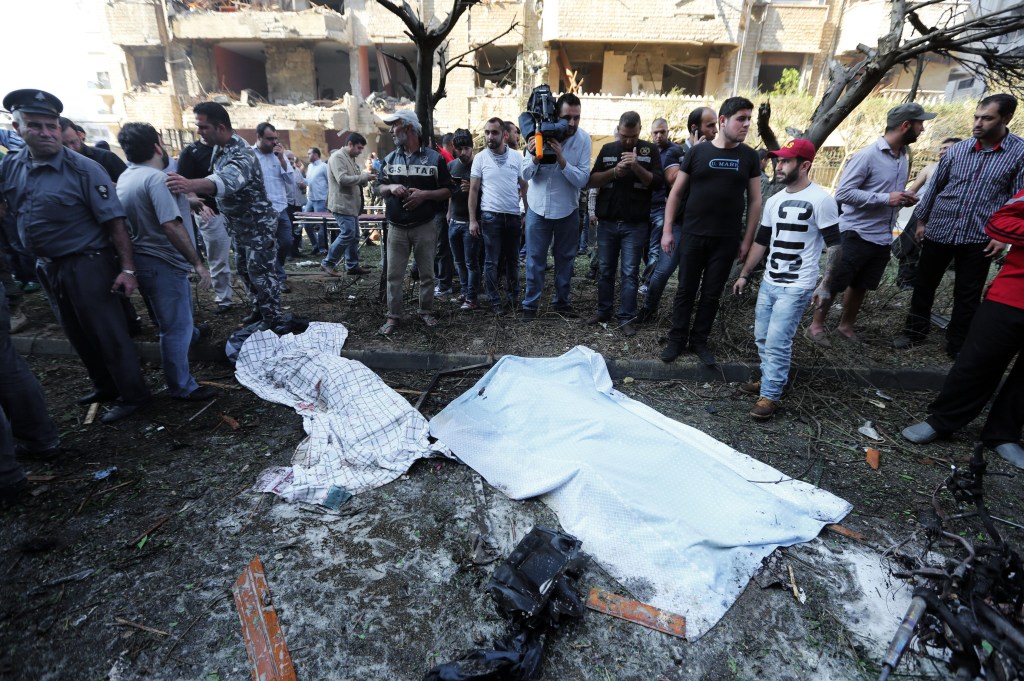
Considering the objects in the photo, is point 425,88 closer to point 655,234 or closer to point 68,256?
point 655,234

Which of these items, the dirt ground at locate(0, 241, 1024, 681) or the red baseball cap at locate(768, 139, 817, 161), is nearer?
the dirt ground at locate(0, 241, 1024, 681)

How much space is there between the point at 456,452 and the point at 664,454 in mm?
1372

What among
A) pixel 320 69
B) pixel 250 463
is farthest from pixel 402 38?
pixel 250 463

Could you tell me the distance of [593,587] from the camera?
237 cm

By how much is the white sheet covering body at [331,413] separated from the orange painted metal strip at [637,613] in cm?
144

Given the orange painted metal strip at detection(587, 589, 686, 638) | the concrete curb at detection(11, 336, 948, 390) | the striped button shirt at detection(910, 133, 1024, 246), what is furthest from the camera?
the concrete curb at detection(11, 336, 948, 390)

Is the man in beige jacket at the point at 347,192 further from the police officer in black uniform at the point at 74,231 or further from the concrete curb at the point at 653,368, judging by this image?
the police officer in black uniform at the point at 74,231

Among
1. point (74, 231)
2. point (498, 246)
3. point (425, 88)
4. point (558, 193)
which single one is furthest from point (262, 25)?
point (74, 231)

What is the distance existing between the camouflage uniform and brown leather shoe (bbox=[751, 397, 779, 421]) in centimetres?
441

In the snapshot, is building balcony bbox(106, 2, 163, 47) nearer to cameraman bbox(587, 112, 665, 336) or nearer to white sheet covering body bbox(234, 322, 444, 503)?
white sheet covering body bbox(234, 322, 444, 503)

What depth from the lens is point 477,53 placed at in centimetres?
1991

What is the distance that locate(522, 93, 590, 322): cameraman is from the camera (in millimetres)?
4961

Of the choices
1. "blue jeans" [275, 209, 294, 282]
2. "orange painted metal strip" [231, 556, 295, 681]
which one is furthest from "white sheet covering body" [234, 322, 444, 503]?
"blue jeans" [275, 209, 294, 282]

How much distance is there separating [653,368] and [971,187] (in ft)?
10.4
